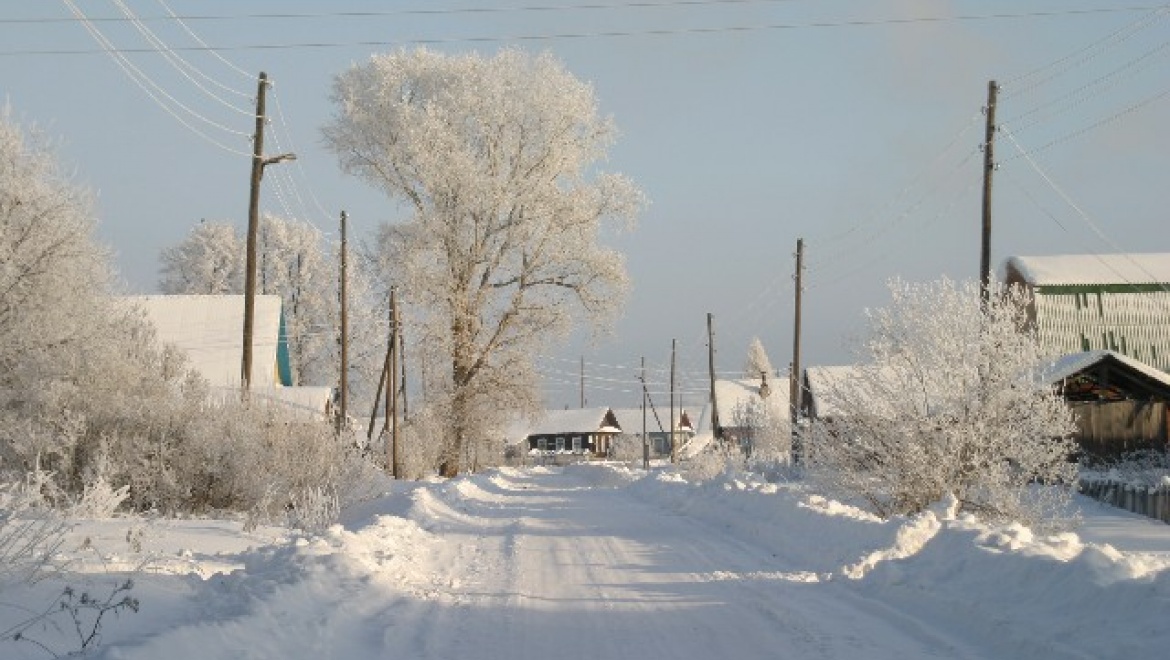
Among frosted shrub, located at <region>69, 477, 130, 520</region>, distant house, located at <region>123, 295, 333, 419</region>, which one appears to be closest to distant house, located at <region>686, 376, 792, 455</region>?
distant house, located at <region>123, 295, 333, 419</region>

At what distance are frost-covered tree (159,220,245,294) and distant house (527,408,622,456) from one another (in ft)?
186

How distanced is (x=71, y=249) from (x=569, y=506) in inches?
528

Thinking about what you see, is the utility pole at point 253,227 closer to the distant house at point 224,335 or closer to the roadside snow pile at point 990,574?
the roadside snow pile at point 990,574

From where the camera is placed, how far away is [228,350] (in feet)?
146

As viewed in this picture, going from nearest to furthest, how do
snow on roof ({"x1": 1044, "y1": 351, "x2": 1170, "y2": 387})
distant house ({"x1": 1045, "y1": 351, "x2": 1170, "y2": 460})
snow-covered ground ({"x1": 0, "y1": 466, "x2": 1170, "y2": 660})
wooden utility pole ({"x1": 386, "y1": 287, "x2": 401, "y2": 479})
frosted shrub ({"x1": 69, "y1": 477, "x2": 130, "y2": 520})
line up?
snow-covered ground ({"x1": 0, "y1": 466, "x2": 1170, "y2": 660}) < frosted shrub ({"x1": 69, "y1": 477, "x2": 130, "y2": 520}) < distant house ({"x1": 1045, "y1": 351, "x2": 1170, "y2": 460}) < snow on roof ({"x1": 1044, "y1": 351, "x2": 1170, "y2": 387}) < wooden utility pole ({"x1": 386, "y1": 287, "x2": 401, "y2": 479})

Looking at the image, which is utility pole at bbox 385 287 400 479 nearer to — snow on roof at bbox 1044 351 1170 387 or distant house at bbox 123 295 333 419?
distant house at bbox 123 295 333 419

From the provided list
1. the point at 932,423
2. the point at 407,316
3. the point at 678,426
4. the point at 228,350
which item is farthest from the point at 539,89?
the point at 678,426

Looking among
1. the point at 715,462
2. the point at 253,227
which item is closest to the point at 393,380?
the point at 715,462

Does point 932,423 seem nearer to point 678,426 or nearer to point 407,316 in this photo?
point 407,316

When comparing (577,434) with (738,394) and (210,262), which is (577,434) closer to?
(738,394)

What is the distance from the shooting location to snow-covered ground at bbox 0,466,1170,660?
877 cm

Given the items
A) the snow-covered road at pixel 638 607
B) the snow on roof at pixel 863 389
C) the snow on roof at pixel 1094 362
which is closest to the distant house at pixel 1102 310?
the snow on roof at pixel 1094 362

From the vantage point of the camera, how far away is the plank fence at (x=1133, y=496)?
77.7 feet

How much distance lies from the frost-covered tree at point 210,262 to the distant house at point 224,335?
1530cm
